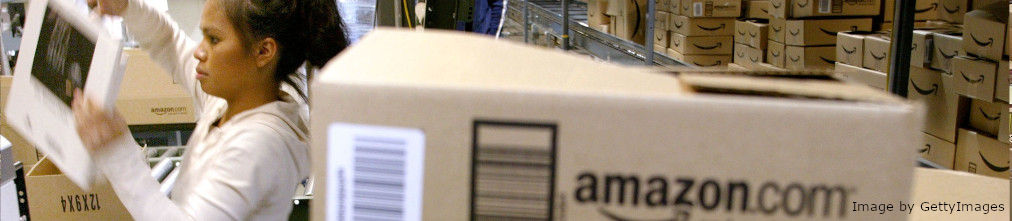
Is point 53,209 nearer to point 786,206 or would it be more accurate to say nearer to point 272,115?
point 272,115

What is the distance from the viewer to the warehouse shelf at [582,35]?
15.2 feet

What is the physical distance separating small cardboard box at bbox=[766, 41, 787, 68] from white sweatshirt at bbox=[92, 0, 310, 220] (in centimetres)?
255

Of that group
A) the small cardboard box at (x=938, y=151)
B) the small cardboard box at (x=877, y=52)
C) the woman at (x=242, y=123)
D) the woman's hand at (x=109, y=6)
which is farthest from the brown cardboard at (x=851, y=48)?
the woman's hand at (x=109, y=6)

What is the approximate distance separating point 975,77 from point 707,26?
7.26 ft

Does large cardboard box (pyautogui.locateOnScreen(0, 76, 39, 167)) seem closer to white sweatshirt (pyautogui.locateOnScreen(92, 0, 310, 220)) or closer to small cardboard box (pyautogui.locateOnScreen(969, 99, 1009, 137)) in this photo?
white sweatshirt (pyautogui.locateOnScreen(92, 0, 310, 220))

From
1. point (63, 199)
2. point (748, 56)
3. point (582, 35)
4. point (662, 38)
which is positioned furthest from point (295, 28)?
→ point (582, 35)

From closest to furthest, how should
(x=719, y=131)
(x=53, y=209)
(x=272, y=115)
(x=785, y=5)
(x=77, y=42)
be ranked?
(x=719, y=131), (x=77, y=42), (x=272, y=115), (x=53, y=209), (x=785, y=5)

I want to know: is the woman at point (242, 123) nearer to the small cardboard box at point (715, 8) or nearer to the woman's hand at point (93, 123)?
the woman's hand at point (93, 123)

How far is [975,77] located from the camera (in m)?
2.21

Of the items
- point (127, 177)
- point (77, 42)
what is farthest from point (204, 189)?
point (77, 42)

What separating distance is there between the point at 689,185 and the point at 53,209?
188cm

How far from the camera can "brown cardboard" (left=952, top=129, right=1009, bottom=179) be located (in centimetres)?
221

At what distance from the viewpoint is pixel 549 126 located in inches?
19.4

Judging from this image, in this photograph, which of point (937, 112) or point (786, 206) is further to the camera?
point (937, 112)
